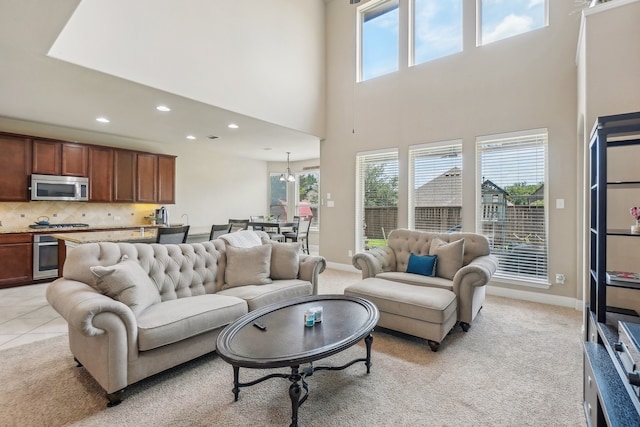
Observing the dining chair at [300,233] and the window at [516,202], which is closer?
the window at [516,202]

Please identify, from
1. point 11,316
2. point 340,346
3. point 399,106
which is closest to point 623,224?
point 340,346

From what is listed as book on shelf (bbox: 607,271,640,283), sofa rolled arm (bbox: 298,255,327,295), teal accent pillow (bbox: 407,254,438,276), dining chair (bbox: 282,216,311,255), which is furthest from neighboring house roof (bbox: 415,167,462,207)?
book on shelf (bbox: 607,271,640,283)

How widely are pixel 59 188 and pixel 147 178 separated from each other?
1440 millimetres

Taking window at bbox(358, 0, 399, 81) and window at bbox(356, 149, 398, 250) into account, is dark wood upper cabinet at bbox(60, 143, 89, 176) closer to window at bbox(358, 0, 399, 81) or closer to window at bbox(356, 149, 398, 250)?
window at bbox(356, 149, 398, 250)

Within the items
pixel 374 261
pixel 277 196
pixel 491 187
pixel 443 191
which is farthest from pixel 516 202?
pixel 277 196

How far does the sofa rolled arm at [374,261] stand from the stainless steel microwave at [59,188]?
4.99m

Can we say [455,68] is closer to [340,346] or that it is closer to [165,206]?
[340,346]

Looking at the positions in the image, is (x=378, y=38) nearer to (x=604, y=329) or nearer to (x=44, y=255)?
(x=604, y=329)

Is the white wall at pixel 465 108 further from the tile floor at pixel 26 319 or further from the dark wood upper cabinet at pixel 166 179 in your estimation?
the tile floor at pixel 26 319

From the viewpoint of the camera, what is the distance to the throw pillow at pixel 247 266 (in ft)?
9.81

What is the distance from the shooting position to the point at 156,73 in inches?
137

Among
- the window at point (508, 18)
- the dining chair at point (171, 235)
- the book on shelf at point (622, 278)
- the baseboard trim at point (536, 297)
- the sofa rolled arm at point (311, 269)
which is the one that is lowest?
the baseboard trim at point (536, 297)

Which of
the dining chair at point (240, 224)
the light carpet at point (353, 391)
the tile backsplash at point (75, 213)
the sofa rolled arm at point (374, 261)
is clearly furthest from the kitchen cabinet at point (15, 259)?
the sofa rolled arm at point (374, 261)

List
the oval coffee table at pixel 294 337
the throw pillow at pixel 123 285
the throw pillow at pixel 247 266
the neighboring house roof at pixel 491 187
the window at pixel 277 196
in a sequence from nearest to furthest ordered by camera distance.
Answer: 1. the oval coffee table at pixel 294 337
2. the throw pillow at pixel 123 285
3. the throw pillow at pixel 247 266
4. the neighboring house roof at pixel 491 187
5. the window at pixel 277 196
